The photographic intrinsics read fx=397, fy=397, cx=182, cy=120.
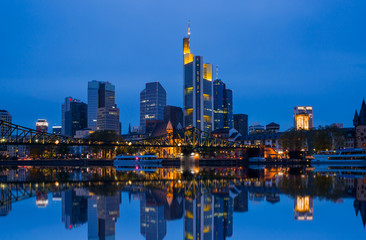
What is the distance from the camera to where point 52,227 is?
57.6ft

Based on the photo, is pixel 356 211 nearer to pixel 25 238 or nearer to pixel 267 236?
pixel 267 236

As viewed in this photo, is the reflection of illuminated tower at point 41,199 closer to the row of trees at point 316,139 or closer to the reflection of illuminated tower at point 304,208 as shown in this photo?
the reflection of illuminated tower at point 304,208

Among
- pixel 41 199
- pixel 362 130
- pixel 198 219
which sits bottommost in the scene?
pixel 41 199

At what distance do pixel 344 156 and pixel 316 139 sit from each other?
809 inches

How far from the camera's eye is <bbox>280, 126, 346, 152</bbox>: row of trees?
12394 cm

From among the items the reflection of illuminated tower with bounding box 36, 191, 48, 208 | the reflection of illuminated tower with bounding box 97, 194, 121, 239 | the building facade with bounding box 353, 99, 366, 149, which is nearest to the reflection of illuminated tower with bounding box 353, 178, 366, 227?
the reflection of illuminated tower with bounding box 97, 194, 121, 239

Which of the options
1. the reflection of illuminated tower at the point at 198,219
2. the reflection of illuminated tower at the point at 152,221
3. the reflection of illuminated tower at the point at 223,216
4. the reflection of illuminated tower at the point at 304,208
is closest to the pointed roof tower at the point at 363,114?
the reflection of illuminated tower at the point at 304,208

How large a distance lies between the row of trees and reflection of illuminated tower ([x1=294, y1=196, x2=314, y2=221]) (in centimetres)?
10442

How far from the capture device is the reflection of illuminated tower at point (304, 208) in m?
18.9

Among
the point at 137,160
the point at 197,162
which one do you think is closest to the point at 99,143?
the point at 137,160

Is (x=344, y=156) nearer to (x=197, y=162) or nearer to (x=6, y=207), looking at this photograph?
(x=197, y=162)

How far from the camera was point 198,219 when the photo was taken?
18.1m

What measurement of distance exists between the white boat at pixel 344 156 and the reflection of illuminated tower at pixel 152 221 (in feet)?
297

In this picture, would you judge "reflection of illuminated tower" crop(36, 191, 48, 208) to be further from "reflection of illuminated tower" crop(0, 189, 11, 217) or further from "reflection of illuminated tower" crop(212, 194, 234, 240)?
"reflection of illuminated tower" crop(212, 194, 234, 240)
